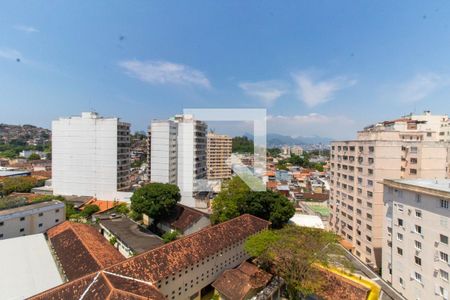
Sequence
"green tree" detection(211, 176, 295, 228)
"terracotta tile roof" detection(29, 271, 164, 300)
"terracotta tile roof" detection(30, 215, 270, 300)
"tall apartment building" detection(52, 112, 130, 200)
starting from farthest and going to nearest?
1. "tall apartment building" detection(52, 112, 130, 200)
2. "green tree" detection(211, 176, 295, 228)
3. "terracotta tile roof" detection(30, 215, 270, 300)
4. "terracotta tile roof" detection(29, 271, 164, 300)

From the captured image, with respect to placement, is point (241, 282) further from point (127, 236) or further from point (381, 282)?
point (127, 236)

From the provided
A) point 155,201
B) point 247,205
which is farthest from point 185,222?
point 247,205

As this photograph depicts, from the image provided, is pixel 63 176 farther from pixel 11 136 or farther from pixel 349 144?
pixel 11 136

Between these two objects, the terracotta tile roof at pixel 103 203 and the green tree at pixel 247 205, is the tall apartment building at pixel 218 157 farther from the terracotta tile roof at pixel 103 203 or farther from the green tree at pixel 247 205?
the green tree at pixel 247 205

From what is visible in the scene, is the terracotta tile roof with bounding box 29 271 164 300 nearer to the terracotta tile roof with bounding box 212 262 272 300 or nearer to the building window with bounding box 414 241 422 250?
the terracotta tile roof with bounding box 212 262 272 300

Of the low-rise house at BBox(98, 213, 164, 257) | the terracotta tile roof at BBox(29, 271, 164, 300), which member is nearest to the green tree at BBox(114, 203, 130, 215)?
the low-rise house at BBox(98, 213, 164, 257)

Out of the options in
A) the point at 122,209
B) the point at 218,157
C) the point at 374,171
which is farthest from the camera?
the point at 218,157

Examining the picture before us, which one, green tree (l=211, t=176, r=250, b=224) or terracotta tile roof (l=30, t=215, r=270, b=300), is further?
green tree (l=211, t=176, r=250, b=224)

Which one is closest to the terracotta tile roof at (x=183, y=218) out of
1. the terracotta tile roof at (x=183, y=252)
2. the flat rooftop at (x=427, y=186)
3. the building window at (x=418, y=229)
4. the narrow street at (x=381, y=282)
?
the terracotta tile roof at (x=183, y=252)

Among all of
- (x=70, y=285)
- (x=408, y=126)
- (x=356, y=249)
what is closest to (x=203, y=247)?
(x=70, y=285)
